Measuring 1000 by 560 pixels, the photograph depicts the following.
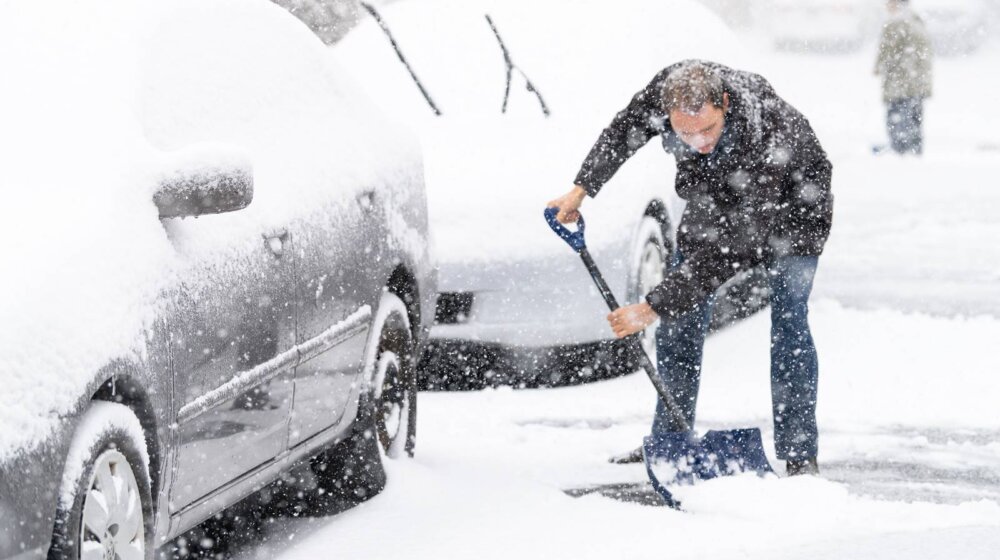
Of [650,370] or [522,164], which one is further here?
[522,164]

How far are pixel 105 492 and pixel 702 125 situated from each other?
249 centimetres

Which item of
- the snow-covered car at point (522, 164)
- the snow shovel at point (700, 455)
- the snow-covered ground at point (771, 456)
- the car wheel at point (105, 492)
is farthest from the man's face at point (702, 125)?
the car wheel at point (105, 492)

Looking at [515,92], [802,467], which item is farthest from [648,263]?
[802,467]

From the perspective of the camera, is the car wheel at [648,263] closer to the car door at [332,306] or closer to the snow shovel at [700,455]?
the snow shovel at [700,455]

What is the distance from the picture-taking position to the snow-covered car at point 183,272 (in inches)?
148

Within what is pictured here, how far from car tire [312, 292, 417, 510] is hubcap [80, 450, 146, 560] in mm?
1795

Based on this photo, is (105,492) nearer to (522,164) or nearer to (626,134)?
(626,134)

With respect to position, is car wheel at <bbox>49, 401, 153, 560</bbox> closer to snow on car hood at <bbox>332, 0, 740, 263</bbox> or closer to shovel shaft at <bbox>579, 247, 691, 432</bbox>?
shovel shaft at <bbox>579, 247, 691, 432</bbox>

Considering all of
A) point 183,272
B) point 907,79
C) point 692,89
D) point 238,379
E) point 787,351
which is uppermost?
point 692,89

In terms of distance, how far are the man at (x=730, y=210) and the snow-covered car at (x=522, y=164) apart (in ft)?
3.30

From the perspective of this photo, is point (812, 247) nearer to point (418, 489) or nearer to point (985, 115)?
point (418, 489)

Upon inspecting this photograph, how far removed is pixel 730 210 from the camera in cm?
615

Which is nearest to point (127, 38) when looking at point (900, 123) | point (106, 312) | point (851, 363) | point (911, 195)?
point (106, 312)

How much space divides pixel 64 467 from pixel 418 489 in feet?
7.99
